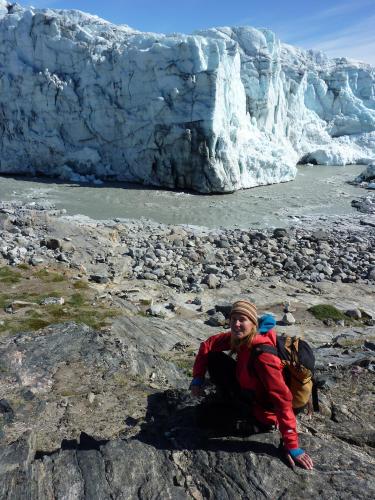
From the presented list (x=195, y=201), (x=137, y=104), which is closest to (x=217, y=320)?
(x=195, y=201)

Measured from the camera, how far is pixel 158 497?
3.39 metres

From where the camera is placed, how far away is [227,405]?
3969 millimetres

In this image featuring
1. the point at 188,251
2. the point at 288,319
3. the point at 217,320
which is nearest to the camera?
the point at 217,320

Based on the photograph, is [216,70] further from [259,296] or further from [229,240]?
[259,296]

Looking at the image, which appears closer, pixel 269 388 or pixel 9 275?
pixel 269 388

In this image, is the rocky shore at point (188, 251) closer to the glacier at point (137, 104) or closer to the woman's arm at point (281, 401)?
the woman's arm at point (281, 401)

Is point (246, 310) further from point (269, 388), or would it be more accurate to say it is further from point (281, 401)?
point (281, 401)

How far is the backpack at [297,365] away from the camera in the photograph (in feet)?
12.0

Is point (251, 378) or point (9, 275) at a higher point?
point (251, 378)

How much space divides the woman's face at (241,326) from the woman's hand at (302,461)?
97cm

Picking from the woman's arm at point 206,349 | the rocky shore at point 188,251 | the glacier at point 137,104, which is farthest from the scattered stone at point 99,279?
the glacier at point 137,104

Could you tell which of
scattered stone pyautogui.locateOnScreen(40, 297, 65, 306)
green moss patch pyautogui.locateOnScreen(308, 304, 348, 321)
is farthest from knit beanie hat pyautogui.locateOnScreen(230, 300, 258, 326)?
green moss patch pyautogui.locateOnScreen(308, 304, 348, 321)

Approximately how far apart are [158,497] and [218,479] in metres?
0.47

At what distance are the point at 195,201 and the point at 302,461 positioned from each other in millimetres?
22239
